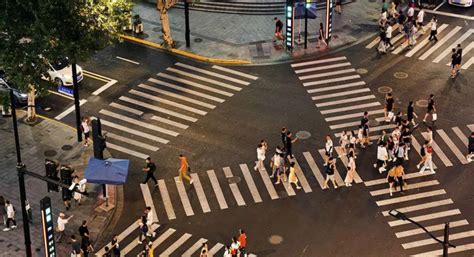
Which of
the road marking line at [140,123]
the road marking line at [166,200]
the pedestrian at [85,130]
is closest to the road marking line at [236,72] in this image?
the road marking line at [140,123]

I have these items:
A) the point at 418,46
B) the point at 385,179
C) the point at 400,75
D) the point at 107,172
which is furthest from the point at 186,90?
the point at 418,46

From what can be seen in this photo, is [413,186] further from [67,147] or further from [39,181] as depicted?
[39,181]

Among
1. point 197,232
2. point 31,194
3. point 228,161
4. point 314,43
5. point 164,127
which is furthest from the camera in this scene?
point 314,43

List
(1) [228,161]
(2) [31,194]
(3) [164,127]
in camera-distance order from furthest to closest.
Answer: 1. (3) [164,127]
2. (1) [228,161]
3. (2) [31,194]

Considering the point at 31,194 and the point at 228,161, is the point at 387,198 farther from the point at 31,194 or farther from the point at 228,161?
the point at 31,194

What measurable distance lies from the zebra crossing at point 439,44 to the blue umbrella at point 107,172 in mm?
21780

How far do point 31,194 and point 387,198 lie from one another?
16286 millimetres

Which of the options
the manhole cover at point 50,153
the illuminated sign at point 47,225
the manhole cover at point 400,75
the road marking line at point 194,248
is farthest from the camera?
the manhole cover at point 400,75

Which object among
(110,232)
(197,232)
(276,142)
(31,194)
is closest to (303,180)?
(276,142)

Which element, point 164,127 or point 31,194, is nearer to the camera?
point 31,194

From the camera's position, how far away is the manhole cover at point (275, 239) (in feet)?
115

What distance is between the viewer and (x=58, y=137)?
42.8m

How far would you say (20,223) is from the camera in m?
36.2

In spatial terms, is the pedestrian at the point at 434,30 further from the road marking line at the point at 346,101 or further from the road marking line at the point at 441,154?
the road marking line at the point at 441,154
